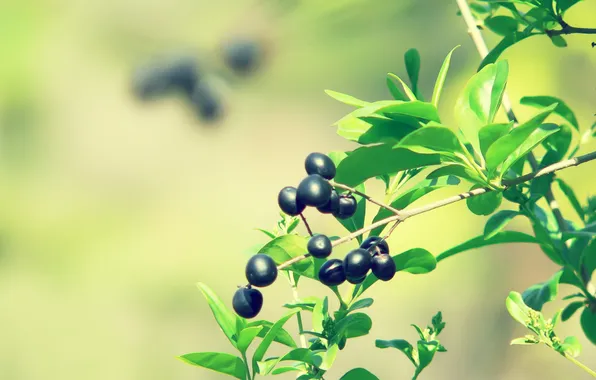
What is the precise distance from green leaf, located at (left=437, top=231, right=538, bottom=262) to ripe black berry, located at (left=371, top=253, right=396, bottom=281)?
0.14m

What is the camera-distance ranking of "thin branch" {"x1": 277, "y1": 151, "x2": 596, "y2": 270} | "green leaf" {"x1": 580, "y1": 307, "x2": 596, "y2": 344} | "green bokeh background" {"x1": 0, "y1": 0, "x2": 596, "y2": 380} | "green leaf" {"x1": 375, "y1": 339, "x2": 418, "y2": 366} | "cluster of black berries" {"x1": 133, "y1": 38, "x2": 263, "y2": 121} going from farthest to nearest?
"cluster of black berries" {"x1": 133, "y1": 38, "x2": 263, "y2": 121} → "green bokeh background" {"x1": 0, "y1": 0, "x2": 596, "y2": 380} → "green leaf" {"x1": 580, "y1": 307, "x2": 596, "y2": 344} → "green leaf" {"x1": 375, "y1": 339, "x2": 418, "y2": 366} → "thin branch" {"x1": 277, "y1": 151, "x2": 596, "y2": 270}

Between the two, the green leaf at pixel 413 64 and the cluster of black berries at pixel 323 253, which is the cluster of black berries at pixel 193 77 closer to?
the green leaf at pixel 413 64

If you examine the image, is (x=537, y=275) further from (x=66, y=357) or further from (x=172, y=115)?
(x=172, y=115)

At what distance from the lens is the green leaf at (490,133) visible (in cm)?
47

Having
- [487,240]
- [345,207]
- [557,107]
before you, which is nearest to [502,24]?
[557,107]

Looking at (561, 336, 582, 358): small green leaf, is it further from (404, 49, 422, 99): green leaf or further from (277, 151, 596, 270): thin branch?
(404, 49, 422, 99): green leaf

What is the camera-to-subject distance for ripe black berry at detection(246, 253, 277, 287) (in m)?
0.48

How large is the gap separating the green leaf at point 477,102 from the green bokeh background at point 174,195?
6.03 ft

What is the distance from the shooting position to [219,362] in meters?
0.51

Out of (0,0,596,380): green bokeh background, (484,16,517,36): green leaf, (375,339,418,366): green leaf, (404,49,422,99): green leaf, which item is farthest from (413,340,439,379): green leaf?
(0,0,596,380): green bokeh background

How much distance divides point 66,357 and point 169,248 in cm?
94

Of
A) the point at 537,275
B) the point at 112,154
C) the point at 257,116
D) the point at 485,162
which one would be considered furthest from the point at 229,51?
the point at 485,162

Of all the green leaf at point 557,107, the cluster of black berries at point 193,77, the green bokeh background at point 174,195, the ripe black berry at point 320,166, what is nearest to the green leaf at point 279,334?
the ripe black berry at point 320,166

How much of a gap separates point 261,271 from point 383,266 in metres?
0.08
